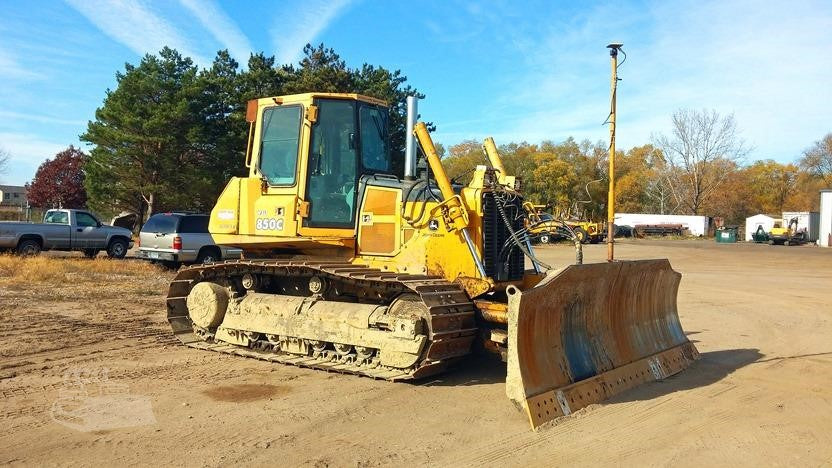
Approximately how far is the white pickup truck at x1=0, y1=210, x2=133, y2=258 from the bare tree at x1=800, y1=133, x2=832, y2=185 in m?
80.3

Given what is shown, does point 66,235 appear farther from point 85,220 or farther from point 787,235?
point 787,235

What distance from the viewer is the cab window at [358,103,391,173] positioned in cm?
773

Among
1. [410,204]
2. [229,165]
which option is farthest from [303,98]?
[229,165]

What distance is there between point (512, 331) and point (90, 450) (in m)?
3.28

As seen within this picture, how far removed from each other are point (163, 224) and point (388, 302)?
1239cm

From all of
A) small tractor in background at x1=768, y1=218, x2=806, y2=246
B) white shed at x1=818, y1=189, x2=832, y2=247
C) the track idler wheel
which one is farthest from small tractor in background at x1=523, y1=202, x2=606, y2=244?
small tractor in background at x1=768, y1=218, x2=806, y2=246

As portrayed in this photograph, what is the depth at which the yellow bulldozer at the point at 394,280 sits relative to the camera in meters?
6.22

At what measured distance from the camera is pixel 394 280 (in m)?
6.54

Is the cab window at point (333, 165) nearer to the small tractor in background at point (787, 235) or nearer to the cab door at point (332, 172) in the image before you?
the cab door at point (332, 172)

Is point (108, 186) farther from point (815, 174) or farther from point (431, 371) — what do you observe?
point (815, 174)

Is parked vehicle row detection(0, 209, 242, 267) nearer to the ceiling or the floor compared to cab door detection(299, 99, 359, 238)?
nearer to the floor

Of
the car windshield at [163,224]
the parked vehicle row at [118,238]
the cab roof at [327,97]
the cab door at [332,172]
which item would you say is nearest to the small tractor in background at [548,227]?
the cab door at [332,172]

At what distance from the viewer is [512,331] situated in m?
5.57

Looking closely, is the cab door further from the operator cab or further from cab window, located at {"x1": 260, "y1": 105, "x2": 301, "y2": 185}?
cab window, located at {"x1": 260, "y1": 105, "x2": 301, "y2": 185}
